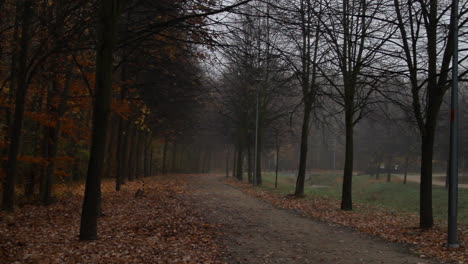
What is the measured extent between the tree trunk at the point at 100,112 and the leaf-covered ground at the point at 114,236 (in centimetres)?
60

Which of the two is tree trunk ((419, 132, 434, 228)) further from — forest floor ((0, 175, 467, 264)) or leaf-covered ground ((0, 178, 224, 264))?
leaf-covered ground ((0, 178, 224, 264))

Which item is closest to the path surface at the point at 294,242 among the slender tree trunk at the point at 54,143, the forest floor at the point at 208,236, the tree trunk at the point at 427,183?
the forest floor at the point at 208,236

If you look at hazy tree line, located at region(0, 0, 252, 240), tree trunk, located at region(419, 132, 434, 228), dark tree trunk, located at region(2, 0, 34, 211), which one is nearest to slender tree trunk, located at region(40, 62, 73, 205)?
hazy tree line, located at region(0, 0, 252, 240)

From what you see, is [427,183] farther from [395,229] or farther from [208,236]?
[208,236]

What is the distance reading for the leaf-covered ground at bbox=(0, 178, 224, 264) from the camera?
786cm

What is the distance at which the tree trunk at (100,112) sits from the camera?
29.7 feet

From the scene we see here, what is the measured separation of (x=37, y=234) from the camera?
10.1m

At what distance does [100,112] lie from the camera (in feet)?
29.7

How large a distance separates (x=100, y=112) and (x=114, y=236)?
115 inches

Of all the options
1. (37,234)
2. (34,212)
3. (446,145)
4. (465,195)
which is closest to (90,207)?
(37,234)

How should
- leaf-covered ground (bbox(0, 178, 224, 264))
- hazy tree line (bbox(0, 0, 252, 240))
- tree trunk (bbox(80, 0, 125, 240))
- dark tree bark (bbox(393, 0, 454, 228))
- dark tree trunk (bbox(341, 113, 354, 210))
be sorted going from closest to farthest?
leaf-covered ground (bbox(0, 178, 224, 264)), tree trunk (bbox(80, 0, 125, 240)), hazy tree line (bbox(0, 0, 252, 240)), dark tree bark (bbox(393, 0, 454, 228)), dark tree trunk (bbox(341, 113, 354, 210))

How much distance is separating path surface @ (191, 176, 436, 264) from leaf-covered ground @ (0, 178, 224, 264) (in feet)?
1.83

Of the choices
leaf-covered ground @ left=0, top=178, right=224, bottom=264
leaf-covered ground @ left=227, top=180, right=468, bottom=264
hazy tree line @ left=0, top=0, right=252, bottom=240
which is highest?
hazy tree line @ left=0, top=0, right=252, bottom=240

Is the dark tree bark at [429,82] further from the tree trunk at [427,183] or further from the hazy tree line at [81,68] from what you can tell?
the hazy tree line at [81,68]
